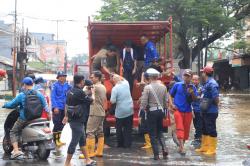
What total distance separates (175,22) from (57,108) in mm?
21152

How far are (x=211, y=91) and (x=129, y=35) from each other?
160 inches

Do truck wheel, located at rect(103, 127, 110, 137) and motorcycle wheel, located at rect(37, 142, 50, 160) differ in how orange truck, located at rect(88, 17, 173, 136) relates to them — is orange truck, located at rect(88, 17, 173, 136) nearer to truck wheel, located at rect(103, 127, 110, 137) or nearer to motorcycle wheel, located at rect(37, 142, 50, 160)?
truck wheel, located at rect(103, 127, 110, 137)

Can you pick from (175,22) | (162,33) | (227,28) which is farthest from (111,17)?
(162,33)

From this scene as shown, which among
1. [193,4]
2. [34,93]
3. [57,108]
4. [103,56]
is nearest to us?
[34,93]

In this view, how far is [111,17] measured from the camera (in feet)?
108

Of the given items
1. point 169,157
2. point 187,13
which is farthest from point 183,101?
point 187,13

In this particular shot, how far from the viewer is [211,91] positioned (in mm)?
9742

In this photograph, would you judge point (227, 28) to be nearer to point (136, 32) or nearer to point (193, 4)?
point (193, 4)

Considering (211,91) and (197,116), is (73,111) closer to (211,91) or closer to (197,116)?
(211,91)

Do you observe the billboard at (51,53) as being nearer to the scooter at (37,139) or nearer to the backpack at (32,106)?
the scooter at (37,139)

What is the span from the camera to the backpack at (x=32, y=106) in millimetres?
8758

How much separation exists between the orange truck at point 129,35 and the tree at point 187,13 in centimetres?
1622

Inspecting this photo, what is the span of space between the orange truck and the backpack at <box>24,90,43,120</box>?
2.67 m

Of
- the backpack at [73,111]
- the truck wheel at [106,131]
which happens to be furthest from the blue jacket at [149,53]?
the backpack at [73,111]
